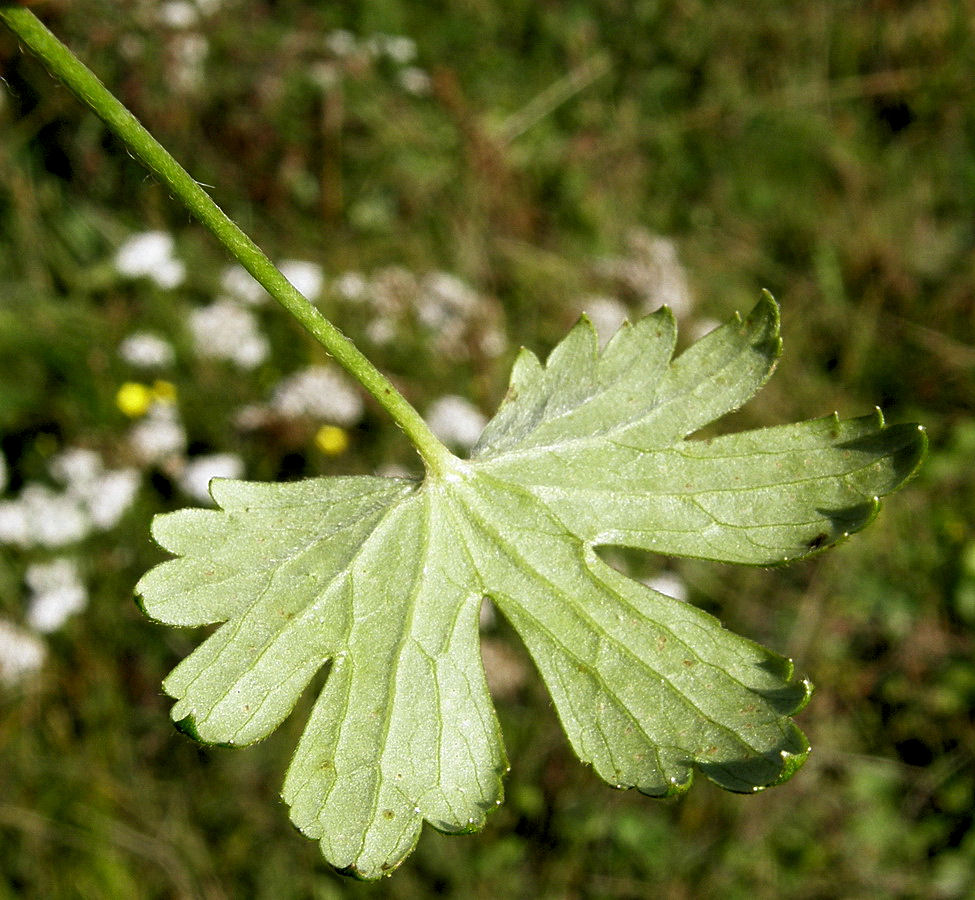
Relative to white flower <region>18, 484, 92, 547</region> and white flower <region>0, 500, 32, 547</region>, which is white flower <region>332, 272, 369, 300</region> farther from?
white flower <region>0, 500, 32, 547</region>

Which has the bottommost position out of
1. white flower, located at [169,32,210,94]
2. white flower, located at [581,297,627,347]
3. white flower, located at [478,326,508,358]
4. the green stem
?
white flower, located at [581,297,627,347]

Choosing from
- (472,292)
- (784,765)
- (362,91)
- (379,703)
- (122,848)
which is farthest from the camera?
(362,91)

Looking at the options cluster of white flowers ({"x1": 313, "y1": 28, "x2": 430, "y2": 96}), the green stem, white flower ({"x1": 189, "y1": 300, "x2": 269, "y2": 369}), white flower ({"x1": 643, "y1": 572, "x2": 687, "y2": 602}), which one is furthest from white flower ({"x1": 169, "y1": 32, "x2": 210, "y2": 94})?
the green stem

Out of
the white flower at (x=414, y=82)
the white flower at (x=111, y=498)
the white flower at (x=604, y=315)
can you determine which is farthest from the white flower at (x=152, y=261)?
the white flower at (x=604, y=315)

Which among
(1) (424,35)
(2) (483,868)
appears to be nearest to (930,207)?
(1) (424,35)

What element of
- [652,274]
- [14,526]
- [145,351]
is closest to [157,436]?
[145,351]

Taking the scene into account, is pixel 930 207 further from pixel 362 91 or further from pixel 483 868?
pixel 483 868

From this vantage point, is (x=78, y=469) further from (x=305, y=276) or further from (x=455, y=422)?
(x=455, y=422)
